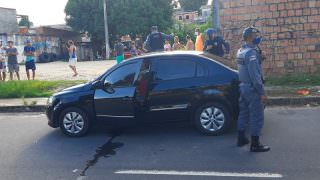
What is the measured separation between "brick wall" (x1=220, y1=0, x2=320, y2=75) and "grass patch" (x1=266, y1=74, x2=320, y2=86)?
24cm

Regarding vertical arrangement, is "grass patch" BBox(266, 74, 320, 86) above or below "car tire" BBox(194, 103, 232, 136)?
above

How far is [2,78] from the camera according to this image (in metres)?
16.8

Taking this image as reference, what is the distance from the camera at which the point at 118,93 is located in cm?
752

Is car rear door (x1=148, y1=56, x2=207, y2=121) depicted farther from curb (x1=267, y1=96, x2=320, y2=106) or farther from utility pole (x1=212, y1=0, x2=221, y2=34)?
utility pole (x1=212, y1=0, x2=221, y2=34)

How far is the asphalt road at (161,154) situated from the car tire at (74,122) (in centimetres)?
17

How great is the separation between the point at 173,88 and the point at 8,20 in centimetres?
4679

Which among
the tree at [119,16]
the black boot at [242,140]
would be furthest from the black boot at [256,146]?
the tree at [119,16]

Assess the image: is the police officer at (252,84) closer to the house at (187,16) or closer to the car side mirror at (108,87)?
the car side mirror at (108,87)

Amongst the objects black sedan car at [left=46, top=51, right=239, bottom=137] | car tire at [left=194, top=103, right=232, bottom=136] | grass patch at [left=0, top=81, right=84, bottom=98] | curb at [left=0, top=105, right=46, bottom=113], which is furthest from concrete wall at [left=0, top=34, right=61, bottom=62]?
car tire at [left=194, top=103, right=232, bottom=136]

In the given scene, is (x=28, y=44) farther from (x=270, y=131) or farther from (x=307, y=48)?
(x=270, y=131)

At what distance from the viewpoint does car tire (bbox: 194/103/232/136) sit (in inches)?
283

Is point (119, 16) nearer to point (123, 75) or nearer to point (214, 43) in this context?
point (214, 43)

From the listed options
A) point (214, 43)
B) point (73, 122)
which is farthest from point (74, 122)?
point (214, 43)

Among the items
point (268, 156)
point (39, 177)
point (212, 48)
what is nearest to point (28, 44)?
point (212, 48)
